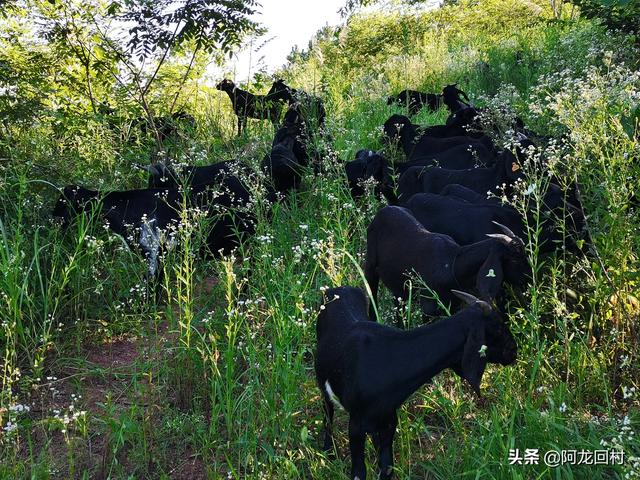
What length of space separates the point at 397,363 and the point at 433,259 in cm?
137

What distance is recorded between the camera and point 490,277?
161 inches

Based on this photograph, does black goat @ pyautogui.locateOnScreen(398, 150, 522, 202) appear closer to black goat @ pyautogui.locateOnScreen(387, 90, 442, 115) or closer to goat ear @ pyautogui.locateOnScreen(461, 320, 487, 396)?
goat ear @ pyautogui.locateOnScreen(461, 320, 487, 396)

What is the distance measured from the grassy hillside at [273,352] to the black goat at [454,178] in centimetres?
43

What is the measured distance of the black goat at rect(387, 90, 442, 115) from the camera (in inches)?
414

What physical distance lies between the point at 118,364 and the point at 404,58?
1029 cm

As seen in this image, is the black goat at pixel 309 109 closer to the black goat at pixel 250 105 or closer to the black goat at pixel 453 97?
the black goat at pixel 250 105

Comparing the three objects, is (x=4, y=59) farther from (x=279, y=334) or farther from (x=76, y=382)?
(x=279, y=334)

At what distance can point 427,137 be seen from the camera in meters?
7.88

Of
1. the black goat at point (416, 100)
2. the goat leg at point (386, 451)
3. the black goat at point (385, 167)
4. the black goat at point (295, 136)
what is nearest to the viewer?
the goat leg at point (386, 451)

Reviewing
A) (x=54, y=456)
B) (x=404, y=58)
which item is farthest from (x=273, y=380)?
(x=404, y=58)

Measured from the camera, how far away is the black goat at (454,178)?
5744mm

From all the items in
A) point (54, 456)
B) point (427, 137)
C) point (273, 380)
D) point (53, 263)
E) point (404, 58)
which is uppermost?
point (404, 58)

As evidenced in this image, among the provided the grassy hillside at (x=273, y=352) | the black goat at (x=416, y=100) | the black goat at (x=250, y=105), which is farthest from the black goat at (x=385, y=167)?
the black goat at (x=416, y=100)

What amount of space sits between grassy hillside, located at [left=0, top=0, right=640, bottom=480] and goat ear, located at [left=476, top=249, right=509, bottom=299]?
214 mm
